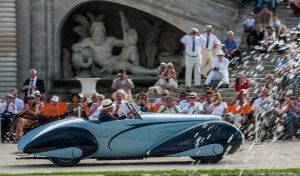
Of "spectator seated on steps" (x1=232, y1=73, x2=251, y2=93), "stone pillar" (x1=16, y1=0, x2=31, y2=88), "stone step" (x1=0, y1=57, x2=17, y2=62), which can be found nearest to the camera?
"spectator seated on steps" (x1=232, y1=73, x2=251, y2=93)

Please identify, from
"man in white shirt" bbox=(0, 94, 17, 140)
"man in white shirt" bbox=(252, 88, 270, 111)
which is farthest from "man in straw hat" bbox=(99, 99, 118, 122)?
"man in white shirt" bbox=(0, 94, 17, 140)

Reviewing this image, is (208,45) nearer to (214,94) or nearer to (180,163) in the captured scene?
(214,94)

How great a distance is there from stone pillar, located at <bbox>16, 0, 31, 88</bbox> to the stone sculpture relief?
1.95 meters

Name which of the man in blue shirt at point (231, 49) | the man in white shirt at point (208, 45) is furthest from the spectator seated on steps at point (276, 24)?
the man in white shirt at point (208, 45)

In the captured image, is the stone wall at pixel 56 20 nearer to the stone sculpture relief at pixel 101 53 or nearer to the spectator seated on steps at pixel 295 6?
the stone sculpture relief at pixel 101 53

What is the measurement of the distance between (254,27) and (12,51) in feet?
28.3

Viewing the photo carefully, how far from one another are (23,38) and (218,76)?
365 inches

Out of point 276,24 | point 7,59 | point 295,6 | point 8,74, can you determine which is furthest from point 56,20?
point 276,24

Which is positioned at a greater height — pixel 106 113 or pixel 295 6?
pixel 295 6

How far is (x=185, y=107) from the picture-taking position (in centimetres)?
3600

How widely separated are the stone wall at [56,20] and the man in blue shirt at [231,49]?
155 inches

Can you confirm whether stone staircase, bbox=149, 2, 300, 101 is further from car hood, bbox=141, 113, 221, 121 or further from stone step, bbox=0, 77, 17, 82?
car hood, bbox=141, 113, 221, 121

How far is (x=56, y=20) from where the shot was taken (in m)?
46.4

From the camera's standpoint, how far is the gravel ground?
1137 inches
